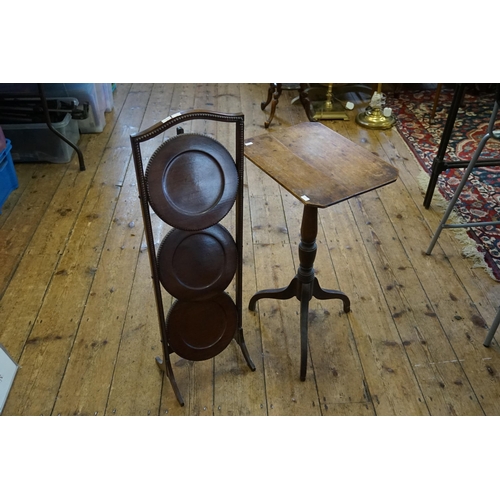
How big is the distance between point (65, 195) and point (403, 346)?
1.91 m

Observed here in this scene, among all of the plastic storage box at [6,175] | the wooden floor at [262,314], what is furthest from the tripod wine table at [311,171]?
the plastic storage box at [6,175]

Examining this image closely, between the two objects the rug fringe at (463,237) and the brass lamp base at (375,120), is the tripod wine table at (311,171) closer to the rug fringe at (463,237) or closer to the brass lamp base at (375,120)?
the rug fringe at (463,237)

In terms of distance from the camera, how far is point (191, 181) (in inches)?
52.0

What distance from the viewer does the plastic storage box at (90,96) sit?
3.16m

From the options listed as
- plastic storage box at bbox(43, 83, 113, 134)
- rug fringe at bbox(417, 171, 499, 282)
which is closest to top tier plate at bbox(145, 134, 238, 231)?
rug fringe at bbox(417, 171, 499, 282)

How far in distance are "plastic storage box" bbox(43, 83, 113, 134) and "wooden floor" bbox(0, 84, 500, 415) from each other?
0.51 metres

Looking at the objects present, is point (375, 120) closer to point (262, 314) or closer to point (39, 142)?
point (262, 314)

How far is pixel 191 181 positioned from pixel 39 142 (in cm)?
204

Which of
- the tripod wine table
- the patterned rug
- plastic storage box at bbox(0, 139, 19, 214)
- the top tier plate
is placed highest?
the top tier plate

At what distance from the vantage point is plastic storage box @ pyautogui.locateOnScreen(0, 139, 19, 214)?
8.69 ft

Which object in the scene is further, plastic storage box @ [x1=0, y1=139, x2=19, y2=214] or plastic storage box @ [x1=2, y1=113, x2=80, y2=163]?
plastic storage box @ [x1=2, y1=113, x2=80, y2=163]

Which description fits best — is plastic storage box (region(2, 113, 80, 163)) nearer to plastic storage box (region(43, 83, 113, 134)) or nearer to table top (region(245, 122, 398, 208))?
plastic storage box (region(43, 83, 113, 134))

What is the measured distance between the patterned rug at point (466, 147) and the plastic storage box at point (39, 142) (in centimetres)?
212

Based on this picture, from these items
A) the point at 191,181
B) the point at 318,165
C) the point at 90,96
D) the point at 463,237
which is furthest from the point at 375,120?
the point at 191,181
